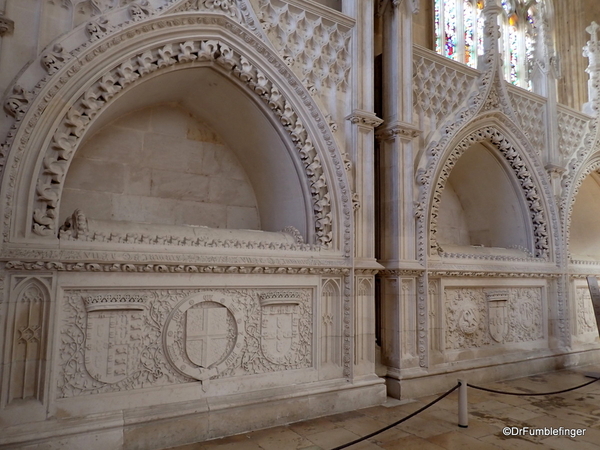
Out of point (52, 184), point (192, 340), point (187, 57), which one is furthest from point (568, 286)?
point (52, 184)

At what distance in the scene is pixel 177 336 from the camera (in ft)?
11.4

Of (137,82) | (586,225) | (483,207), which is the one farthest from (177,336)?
(586,225)

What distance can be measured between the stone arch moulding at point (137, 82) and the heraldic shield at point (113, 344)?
2.29 ft

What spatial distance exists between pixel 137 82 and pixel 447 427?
3.71m

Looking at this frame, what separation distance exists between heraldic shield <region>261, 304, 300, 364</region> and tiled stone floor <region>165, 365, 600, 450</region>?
56 centimetres

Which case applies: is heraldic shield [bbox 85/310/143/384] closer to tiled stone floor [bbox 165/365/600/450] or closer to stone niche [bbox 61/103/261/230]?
tiled stone floor [bbox 165/365/600/450]

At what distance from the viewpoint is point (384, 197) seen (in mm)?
4887

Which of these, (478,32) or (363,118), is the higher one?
(478,32)

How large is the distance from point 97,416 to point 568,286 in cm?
614

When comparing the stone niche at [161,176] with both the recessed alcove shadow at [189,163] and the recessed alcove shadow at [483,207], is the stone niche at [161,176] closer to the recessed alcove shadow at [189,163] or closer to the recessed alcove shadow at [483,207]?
the recessed alcove shadow at [189,163]

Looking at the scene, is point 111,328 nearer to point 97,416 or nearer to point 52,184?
point 97,416

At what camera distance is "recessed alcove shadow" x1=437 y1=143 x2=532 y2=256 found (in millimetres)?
6195

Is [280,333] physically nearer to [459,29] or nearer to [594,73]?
[459,29]

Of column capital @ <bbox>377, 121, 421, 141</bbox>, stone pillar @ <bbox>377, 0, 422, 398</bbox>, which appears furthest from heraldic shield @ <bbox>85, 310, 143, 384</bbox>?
column capital @ <bbox>377, 121, 421, 141</bbox>
